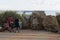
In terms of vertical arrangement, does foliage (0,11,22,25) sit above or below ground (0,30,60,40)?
above

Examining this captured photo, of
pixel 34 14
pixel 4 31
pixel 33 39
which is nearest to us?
pixel 33 39

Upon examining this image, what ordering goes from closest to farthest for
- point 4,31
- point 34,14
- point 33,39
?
1. point 33,39
2. point 4,31
3. point 34,14

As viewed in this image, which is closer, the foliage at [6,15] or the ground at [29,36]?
the ground at [29,36]

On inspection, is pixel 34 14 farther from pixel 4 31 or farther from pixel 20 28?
pixel 4 31

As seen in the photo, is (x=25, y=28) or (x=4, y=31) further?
(x=25, y=28)

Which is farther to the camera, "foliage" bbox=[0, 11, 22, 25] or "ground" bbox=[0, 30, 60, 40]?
"foliage" bbox=[0, 11, 22, 25]

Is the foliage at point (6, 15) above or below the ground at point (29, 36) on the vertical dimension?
above

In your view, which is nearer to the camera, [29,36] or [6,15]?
[29,36]

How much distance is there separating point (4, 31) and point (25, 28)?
0.27 m

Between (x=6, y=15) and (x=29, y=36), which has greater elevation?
(x=6, y=15)
